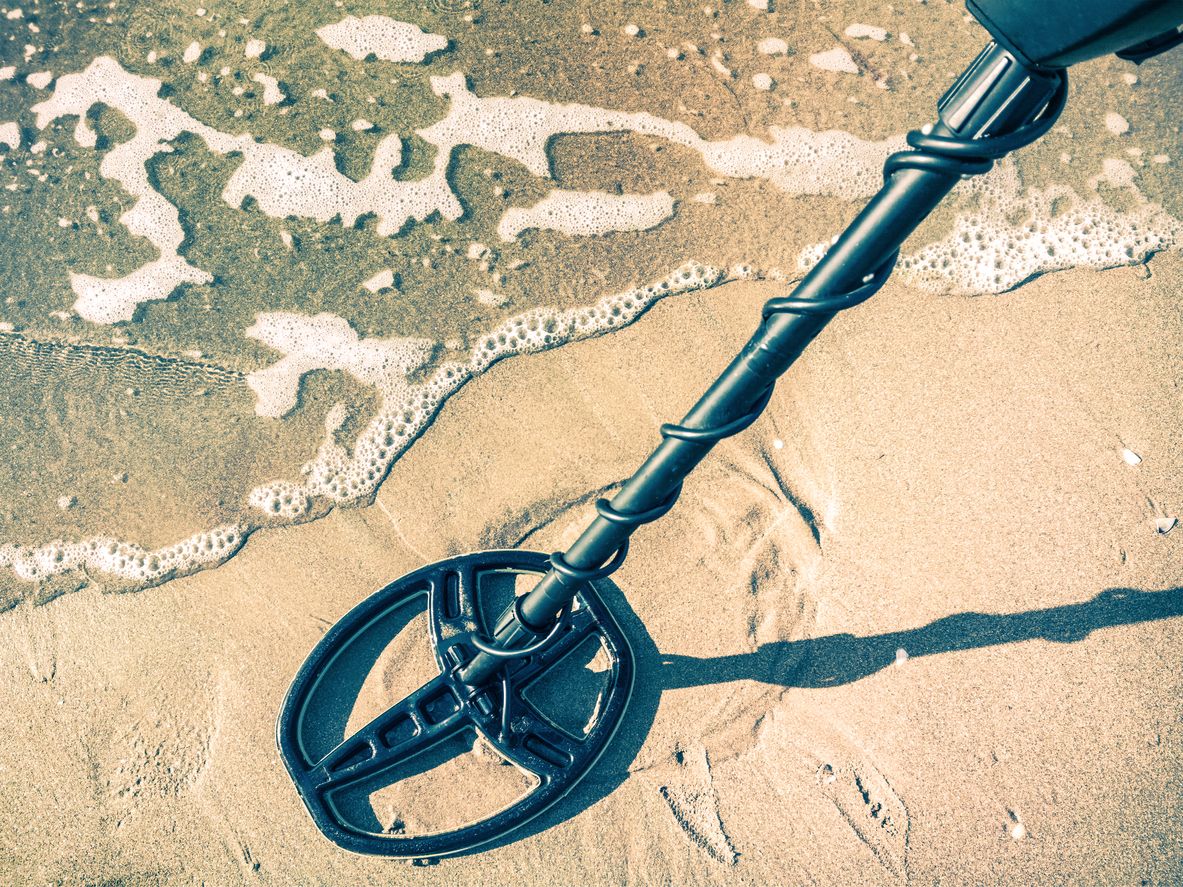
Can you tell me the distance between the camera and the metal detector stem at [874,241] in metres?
1.02

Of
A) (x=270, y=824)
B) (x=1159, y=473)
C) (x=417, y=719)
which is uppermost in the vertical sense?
(x=1159, y=473)

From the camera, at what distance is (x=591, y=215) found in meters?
3.46

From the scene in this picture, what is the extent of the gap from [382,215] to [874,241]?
9.37 ft

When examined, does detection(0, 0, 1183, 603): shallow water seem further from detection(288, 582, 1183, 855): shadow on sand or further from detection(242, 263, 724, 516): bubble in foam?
detection(288, 582, 1183, 855): shadow on sand

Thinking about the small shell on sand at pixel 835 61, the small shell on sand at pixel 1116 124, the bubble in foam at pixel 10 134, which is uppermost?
the small shell on sand at pixel 1116 124

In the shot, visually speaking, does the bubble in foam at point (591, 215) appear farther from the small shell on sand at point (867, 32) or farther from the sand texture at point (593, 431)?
the small shell on sand at point (867, 32)

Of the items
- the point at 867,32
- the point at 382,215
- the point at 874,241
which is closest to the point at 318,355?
the point at 382,215

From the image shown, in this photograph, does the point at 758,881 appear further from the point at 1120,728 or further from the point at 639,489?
the point at 639,489

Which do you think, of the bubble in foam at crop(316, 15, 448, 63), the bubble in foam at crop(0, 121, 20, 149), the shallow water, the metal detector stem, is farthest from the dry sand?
the bubble in foam at crop(0, 121, 20, 149)

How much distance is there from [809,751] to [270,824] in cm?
207

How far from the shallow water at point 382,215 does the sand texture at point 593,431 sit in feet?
0.06

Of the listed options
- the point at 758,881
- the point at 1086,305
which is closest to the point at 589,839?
the point at 758,881

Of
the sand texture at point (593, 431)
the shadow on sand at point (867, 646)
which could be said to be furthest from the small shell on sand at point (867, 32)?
the shadow on sand at point (867, 646)

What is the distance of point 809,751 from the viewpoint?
9.44 ft
